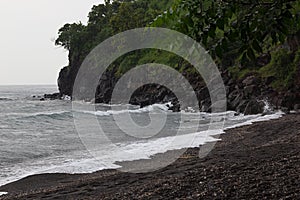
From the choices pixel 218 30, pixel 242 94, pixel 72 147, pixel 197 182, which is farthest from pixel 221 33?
pixel 242 94

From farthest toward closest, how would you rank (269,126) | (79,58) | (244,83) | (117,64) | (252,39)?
(79,58), (117,64), (244,83), (269,126), (252,39)

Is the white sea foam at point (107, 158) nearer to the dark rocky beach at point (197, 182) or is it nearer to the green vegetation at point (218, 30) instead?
the dark rocky beach at point (197, 182)

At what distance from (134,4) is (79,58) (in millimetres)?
13607

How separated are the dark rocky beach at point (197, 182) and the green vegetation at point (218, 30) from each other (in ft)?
6.40

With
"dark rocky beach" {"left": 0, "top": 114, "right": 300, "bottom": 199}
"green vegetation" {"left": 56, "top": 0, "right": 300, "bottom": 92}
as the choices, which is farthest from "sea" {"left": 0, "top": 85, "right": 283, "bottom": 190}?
"green vegetation" {"left": 56, "top": 0, "right": 300, "bottom": 92}

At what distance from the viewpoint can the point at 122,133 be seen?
23.8m

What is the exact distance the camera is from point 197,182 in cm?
795

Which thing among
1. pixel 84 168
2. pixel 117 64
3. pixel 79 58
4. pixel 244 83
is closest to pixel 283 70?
pixel 244 83

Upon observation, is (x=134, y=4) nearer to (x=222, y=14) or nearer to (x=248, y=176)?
(x=248, y=176)

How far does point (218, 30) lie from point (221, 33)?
16 cm

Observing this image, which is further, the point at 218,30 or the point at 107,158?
the point at 107,158

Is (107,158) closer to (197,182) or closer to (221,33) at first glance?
(197,182)

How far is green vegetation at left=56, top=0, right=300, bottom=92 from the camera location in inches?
110

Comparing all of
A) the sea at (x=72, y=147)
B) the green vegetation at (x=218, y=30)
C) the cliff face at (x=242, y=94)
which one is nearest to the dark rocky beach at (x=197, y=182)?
the sea at (x=72, y=147)
